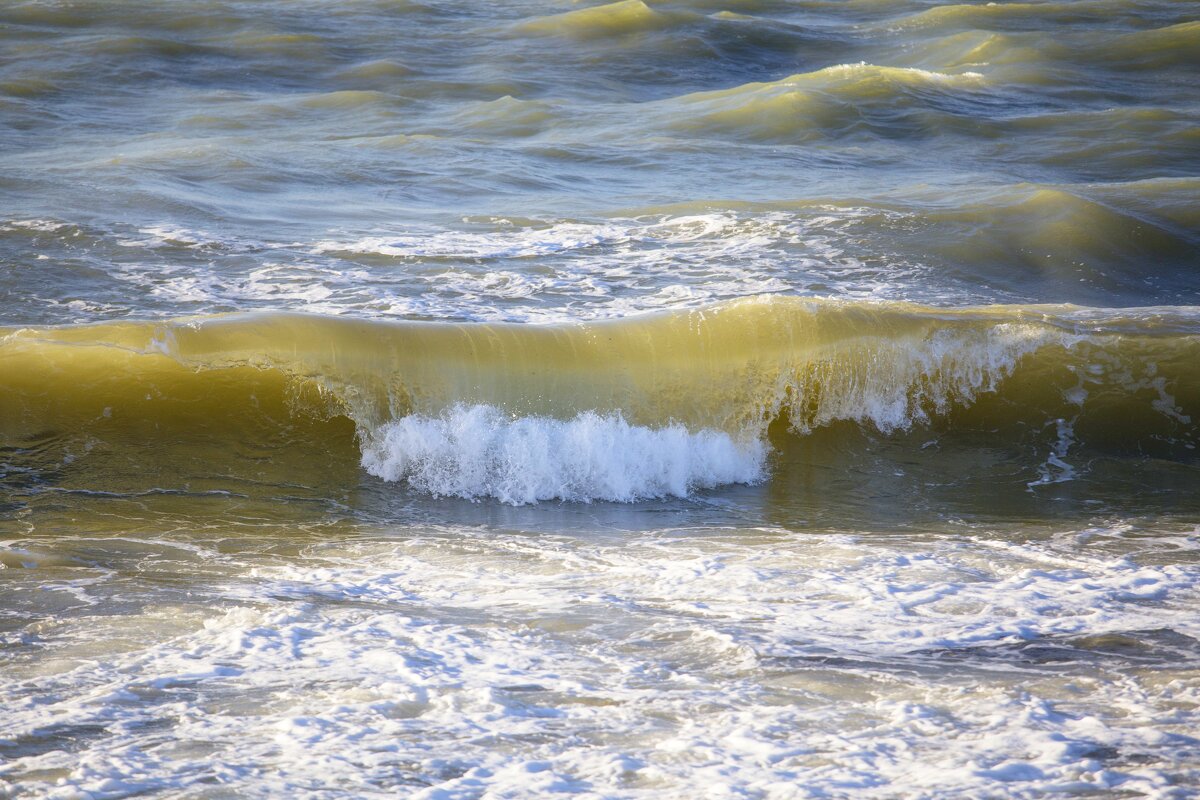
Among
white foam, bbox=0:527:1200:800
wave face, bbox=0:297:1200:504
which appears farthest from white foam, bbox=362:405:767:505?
white foam, bbox=0:527:1200:800

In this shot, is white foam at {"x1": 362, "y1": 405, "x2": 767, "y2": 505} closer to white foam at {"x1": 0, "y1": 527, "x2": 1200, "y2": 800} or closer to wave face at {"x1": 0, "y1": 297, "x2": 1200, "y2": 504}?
wave face at {"x1": 0, "y1": 297, "x2": 1200, "y2": 504}

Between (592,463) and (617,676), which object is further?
(592,463)

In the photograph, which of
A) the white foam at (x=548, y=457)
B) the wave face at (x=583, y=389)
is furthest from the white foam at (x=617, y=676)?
the wave face at (x=583, y=389)

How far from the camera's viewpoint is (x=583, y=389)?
657 cm

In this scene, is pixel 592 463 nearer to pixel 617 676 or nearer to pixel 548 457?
pixel 548 457

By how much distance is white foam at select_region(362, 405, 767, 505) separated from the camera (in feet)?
19.9

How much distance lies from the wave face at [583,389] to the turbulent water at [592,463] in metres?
0.03

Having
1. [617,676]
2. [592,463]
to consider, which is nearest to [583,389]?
[592,463]

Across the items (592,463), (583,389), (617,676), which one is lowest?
(617,676)

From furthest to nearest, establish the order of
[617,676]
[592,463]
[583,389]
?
[583,389] → [592,463] → [617,676]

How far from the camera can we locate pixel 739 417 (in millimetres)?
6668

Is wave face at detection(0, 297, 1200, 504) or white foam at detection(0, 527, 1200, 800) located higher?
wave face at detection(0, 297, 1200, 504)

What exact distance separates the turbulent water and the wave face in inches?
1.0

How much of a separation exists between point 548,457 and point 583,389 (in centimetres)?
58
